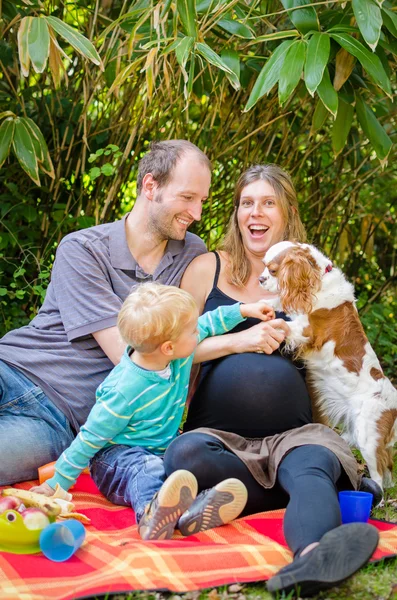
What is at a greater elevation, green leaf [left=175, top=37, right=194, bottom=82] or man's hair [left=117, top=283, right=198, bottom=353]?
green leaf [left=175, top=37, right=194, bottom=82]

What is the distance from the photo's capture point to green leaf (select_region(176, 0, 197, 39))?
345 centimetres

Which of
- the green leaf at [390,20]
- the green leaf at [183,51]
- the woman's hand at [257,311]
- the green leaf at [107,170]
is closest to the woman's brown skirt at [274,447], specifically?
the woman's hand at [257,311]

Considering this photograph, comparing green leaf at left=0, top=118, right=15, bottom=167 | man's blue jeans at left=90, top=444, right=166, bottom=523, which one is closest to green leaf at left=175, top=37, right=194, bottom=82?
green leaf at left=0, top=118, right=15, bottom=167

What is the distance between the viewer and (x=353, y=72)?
4059mm

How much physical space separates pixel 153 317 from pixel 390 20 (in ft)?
6.52

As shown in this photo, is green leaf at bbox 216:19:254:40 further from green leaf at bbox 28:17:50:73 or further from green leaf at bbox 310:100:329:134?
green leaf at bbox 28:17:50:73

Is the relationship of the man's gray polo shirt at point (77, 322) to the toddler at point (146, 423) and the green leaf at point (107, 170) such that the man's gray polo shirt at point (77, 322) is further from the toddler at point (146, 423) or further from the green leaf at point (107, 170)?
the green leaf at point (107, 170)

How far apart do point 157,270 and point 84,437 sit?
35.7 inches

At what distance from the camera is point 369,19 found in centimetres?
345

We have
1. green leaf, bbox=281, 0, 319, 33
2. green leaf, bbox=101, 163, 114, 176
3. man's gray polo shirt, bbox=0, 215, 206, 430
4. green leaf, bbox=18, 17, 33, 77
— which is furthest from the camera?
green leaf, bbox=101, 163, 114, 176

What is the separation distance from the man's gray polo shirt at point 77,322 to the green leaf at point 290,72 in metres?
0.94

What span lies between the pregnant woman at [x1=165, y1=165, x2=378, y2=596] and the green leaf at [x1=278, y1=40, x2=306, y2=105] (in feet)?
1.23

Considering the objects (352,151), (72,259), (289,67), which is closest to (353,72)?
(289,67)

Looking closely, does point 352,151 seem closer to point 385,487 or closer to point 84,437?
point 385,487
